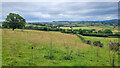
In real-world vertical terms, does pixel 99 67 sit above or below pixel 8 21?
below

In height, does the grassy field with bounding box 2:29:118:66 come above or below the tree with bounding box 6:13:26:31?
below

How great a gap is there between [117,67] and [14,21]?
29.0 metres

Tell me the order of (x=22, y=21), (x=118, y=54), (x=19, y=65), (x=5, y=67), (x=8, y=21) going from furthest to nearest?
(x=22, y=21) → (x=8, y=21) → (x=118, y=54) → (x=19, y=65) → (x=5, y=67)

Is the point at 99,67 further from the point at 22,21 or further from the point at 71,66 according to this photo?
the point at 22,21

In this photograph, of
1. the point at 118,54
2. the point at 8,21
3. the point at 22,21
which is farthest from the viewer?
the point at 22,21

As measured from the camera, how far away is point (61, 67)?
5.14 metres

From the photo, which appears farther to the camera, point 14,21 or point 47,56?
point 14,21

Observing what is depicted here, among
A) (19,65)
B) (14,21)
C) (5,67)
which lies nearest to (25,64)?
(19,65)

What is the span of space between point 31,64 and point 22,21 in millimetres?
26716

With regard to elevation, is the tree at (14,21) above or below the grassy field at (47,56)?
above

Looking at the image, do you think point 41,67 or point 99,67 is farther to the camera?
point 99,67

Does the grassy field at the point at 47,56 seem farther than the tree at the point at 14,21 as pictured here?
No

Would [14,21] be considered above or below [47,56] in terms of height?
above

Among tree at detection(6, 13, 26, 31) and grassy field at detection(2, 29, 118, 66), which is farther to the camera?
tree at detection(6, 13, 26, 31)
